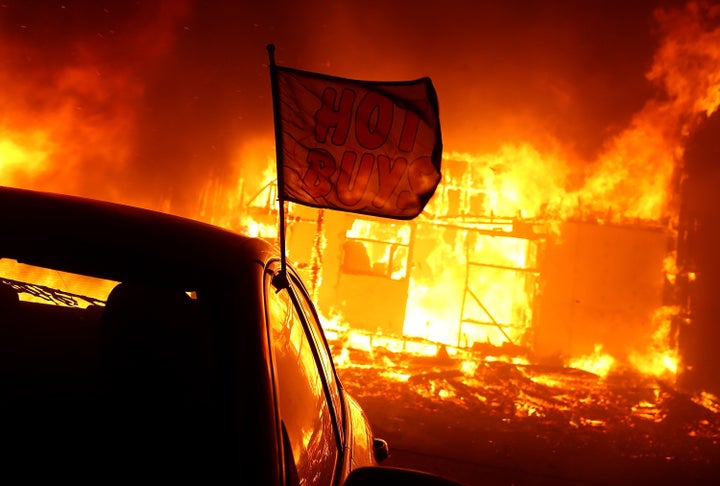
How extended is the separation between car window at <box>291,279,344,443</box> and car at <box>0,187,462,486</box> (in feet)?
1.65

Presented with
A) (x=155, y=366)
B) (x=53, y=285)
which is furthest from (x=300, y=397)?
(x=53, y=285)

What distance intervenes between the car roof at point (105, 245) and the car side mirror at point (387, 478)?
0.69 metres

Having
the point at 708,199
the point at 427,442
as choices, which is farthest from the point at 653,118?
the point at 427,442

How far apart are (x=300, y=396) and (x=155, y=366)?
620mm

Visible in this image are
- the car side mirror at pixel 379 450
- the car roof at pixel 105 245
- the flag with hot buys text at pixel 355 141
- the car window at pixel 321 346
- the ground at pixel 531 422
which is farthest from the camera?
the ground at pixel 531 422

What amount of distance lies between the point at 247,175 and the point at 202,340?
16063mm

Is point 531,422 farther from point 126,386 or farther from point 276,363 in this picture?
point 126,386

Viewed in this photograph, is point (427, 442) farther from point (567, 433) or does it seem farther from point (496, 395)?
point (496, 395)

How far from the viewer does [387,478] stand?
1363mm

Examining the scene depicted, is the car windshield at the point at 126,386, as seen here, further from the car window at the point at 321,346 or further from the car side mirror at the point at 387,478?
the car window at the point at 321,346

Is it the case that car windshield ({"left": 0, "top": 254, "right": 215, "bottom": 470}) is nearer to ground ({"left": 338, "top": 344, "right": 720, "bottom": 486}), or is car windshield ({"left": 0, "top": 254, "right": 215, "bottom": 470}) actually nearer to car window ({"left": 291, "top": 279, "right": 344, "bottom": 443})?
car window ({"left": 291, "top": 279, "right": 344, "bottom": 443})

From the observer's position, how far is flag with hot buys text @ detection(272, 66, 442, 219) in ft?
6.99

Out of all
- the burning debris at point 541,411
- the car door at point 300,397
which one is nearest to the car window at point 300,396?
the car door at point 300,397

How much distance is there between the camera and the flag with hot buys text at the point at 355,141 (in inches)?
83.9
